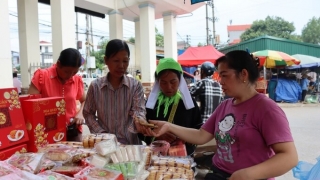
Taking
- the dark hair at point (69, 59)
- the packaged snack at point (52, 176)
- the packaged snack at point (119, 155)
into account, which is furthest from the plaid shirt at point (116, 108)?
the packaged snack at point (52, 176)

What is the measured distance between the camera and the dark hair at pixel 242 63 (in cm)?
144

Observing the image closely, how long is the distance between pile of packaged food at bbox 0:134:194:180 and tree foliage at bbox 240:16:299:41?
42.6 metres

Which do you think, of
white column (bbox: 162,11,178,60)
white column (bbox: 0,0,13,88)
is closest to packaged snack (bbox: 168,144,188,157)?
white column (bbox: 0,0,13,88)

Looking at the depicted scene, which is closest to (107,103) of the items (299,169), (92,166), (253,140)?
(92,166)

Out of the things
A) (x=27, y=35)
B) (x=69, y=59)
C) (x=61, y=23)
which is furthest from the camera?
(x=27, y=35)

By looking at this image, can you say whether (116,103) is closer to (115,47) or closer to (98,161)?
(115,47)

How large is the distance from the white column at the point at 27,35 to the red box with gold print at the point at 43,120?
602 centimetres

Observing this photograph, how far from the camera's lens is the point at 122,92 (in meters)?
1.79

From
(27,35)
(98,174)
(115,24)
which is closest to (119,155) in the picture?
(98,174)

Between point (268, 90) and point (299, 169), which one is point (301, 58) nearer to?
point (268, 90)

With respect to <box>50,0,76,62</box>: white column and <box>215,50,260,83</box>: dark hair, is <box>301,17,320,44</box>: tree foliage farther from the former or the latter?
<box>215,50,260,83</box>: dark hair

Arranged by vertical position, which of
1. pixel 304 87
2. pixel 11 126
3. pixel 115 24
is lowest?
pixel 304 87

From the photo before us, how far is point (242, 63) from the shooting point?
4.71ft

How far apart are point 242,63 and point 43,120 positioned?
1140 millimetres
